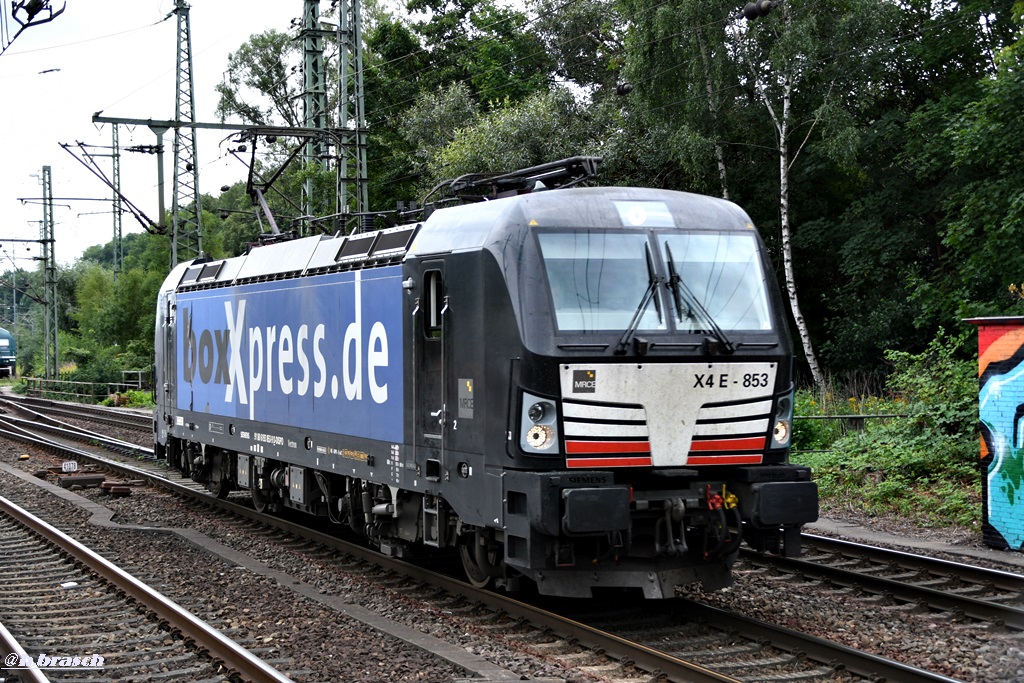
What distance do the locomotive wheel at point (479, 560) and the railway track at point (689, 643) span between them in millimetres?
115

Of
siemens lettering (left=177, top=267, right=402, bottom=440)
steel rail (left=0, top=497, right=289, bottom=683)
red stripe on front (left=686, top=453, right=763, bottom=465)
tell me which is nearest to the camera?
steel rail (left=0, top=497, right=289, bottom=683)

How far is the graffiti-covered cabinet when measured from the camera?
1160 centimetres

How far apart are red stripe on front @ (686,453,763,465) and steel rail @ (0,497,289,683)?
11.1ft

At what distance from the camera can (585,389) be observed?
8203 mm

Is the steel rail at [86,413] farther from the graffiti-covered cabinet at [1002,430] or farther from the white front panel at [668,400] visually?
the white front panel at [668,400]

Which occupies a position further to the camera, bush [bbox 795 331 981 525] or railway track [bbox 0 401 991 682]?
bush [bbox 795 331 981 525]

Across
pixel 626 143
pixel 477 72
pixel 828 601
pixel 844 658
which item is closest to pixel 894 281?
pixel 626 143

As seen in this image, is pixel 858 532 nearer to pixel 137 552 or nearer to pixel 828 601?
pixel 828 601

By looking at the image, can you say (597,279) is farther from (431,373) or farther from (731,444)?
(431,373)

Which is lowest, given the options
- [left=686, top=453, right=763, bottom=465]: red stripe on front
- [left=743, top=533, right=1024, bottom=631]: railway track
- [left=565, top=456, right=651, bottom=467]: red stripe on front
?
[left=743, top=533, right=1024, bottom=631]: railway track

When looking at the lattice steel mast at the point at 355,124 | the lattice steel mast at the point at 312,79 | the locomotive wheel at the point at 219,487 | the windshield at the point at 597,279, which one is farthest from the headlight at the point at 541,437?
the lattice steel mast at the point at 312,79

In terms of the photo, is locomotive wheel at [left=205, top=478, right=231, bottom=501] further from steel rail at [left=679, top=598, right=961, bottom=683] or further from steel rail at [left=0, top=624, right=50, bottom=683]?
steel rail at [left=679, top=598, right=961, bottom=683]

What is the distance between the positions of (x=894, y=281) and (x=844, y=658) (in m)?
26.6

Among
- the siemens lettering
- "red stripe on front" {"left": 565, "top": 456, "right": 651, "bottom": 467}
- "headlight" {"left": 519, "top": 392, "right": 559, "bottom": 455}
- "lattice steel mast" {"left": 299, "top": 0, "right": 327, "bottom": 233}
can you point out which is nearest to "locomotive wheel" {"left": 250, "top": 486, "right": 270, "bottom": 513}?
the siemens lettering
